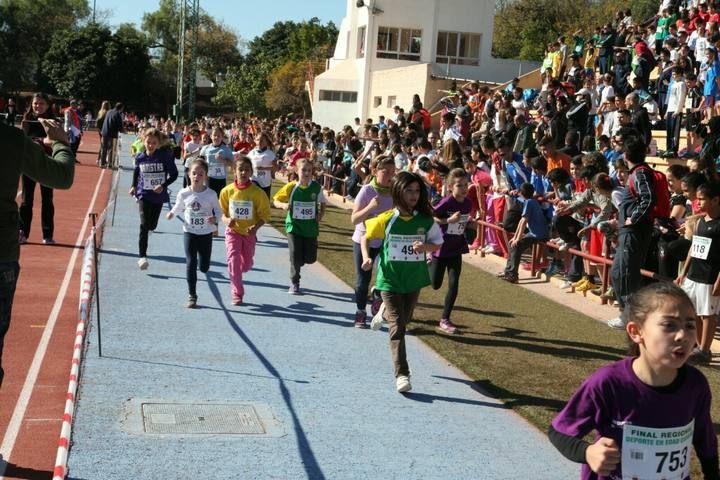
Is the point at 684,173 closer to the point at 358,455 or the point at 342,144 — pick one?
the point at 358,455

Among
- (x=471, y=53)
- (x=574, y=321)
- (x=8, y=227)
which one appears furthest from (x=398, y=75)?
(x=8, y=227)

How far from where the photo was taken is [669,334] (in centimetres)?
378

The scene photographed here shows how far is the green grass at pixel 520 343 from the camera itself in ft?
28.9

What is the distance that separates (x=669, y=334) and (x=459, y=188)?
707cm

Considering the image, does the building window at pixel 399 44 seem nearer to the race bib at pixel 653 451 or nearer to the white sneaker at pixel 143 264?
the white sneaker at pixel 143 264

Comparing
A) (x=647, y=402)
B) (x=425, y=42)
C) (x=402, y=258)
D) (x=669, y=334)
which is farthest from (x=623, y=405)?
(x=425, y=42)

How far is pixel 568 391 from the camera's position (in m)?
8.80

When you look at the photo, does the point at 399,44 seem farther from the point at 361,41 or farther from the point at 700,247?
the point at 700,247

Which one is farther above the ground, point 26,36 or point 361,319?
point 26,36

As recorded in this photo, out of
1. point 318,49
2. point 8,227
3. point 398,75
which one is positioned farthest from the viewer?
point 318,49

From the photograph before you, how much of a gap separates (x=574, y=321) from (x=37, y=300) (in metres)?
6.76

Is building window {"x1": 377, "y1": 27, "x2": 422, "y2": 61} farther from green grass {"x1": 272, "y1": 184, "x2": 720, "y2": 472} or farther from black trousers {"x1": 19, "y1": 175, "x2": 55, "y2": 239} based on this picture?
green grass {"x1": 272, "y1": 184, "x2": 720, "y2": 472}

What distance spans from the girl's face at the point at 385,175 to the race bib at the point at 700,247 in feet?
11.3

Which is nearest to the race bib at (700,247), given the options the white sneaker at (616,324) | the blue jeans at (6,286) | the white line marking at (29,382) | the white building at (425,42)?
the white sneaker at (616,324)
